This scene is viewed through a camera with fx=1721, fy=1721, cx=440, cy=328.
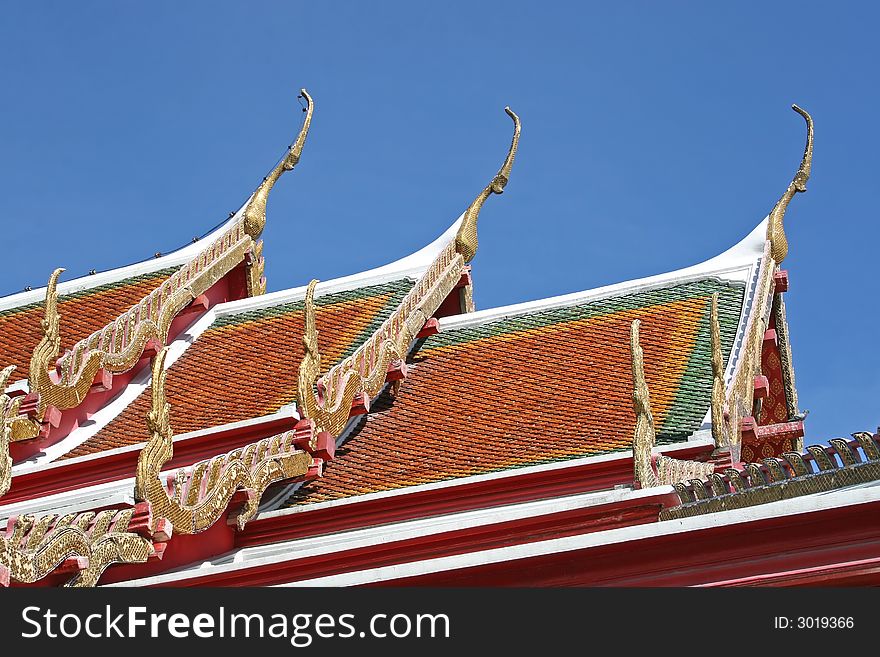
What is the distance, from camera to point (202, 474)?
9.52m

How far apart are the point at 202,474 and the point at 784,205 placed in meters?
6.08

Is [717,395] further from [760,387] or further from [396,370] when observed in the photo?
[396,370]

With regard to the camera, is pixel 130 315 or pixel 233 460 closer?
pixel 233 460

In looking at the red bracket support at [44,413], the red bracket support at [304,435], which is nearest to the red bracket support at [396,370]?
the red bracket support at [304,435]

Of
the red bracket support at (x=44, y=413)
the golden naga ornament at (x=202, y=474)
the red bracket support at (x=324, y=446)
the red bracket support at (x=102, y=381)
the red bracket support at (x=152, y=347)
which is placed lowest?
the golden naga ornament at (x=202, y=474)

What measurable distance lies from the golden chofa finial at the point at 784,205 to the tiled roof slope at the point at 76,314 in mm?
5036

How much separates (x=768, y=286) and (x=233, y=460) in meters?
4.96

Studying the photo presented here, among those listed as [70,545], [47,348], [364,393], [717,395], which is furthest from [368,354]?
[70,545]

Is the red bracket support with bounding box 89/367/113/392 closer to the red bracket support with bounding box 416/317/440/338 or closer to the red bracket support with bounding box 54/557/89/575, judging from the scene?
the red bracket support with bounding box 416/317/440/338

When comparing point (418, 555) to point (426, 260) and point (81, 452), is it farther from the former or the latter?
point (426, 260)

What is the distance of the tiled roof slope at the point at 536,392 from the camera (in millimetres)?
11016

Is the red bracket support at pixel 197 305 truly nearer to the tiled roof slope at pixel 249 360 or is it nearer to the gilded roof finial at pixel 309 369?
the tiled roof slope at pixel 249 360

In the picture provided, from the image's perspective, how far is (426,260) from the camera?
14.3 meters

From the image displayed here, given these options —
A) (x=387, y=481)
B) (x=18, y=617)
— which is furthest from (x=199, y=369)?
(x=18, y=617)
